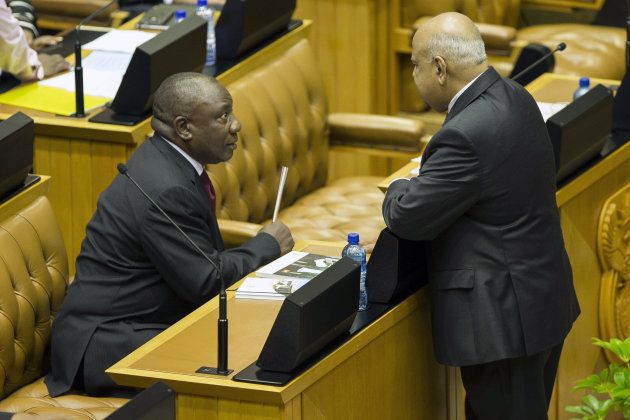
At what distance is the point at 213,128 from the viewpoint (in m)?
4.60

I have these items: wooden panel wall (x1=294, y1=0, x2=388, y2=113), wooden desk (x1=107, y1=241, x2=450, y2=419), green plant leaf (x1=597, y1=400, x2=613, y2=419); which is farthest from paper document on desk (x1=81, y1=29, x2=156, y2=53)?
green plant leaf (x1=597, y1=400, x2=613, y2=419)

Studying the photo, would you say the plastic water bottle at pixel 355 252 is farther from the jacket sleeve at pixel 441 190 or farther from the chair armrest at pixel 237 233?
the chair armrest at pixel 237 233

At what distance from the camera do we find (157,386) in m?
3.08

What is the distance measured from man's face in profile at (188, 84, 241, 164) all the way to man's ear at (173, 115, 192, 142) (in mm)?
13

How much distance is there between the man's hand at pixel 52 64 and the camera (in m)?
6.17

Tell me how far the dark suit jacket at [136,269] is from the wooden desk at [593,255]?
0.89 m

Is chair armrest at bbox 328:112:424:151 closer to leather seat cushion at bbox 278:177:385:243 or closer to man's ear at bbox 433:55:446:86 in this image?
leather seat cushion at bbox 278:177:385:243

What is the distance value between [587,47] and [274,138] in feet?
7.29

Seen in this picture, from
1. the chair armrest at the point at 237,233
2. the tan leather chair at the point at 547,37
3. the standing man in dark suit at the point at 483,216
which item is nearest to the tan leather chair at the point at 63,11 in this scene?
the tan leather chair at the point at 547,37

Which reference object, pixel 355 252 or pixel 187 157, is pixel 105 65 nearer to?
pixel 187 157

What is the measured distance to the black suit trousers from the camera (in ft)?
13.6

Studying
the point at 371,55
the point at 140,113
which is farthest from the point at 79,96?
the point at 371,55

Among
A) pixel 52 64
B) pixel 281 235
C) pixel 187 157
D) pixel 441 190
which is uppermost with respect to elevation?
pixel 441 190

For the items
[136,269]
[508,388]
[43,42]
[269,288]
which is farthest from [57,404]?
[43,42]
